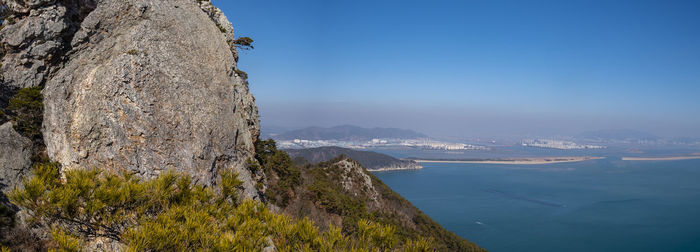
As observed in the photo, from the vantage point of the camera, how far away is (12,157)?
26.7 feet

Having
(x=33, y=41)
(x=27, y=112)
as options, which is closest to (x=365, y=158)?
(x=33, y=41)

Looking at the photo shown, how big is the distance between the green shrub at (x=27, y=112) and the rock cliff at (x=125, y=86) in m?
0.22

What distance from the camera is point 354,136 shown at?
198 m

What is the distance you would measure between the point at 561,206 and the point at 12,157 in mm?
69094

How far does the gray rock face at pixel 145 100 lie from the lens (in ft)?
28.0

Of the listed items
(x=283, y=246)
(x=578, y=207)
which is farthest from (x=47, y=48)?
(x=578, y=207)

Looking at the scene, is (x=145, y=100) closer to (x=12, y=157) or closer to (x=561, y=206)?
(x=12, y=157)

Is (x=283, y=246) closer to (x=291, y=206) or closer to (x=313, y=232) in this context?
(x=313, y=232)

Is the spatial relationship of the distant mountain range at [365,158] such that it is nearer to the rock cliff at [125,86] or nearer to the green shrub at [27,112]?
the rock cliff at [125,86]

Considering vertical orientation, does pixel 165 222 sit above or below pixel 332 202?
above

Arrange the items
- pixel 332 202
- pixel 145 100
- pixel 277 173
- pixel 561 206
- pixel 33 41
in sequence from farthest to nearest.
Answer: pixel 561 206
pixel 332 202
pixel 277 173
pixel 33 41
pixel 145 100

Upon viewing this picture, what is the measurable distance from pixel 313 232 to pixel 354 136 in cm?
19331

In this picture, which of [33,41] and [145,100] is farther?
[33,41]

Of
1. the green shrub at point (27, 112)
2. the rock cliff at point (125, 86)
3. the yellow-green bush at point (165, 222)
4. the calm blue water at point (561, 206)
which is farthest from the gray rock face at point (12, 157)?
the calm blue water at point (561, 206)
